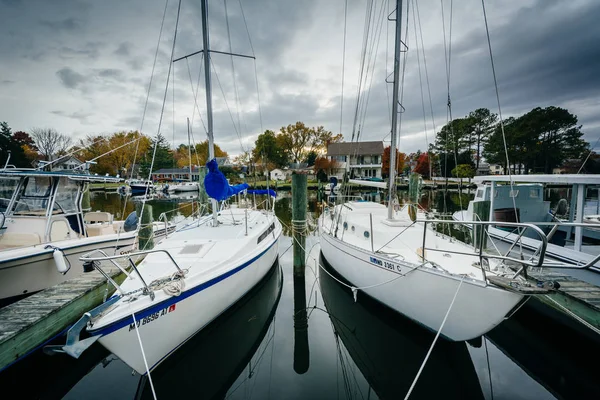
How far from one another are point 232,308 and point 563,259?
26.3 feet

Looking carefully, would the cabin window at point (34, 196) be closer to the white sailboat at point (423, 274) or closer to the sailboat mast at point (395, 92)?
the white sailboat at point (423, 274)

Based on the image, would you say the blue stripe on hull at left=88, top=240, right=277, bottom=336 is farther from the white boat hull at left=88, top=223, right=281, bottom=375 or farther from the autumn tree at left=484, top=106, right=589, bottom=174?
the autumn tree at left=484, top=106, right=589, bottom=174

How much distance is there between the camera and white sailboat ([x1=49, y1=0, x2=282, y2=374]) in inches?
126

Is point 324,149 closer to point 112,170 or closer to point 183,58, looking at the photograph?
point 112,170

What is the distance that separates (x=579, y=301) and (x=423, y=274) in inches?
92.3

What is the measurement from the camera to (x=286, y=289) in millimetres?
7484

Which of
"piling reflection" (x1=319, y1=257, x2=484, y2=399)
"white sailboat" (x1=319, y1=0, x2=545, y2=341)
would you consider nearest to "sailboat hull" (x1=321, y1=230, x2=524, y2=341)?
"white sailboat" (x1=319, y1=0, x2=545, y2=341)

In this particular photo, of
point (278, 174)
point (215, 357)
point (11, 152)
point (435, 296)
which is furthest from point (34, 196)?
point (278, 174)

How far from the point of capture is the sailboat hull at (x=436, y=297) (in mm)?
3531

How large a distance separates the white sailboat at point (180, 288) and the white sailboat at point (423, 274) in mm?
2373

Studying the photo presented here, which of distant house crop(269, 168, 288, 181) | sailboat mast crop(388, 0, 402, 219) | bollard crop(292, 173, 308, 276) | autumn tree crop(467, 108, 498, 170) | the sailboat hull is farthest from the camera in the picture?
distant house crop(269, 168, 288, 181)

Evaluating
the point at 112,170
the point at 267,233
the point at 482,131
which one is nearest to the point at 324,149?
the point at 482,131

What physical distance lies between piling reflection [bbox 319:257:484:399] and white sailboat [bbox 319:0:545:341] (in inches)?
19.2

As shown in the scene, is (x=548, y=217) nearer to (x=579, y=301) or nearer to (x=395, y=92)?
(x=579, y=301)
